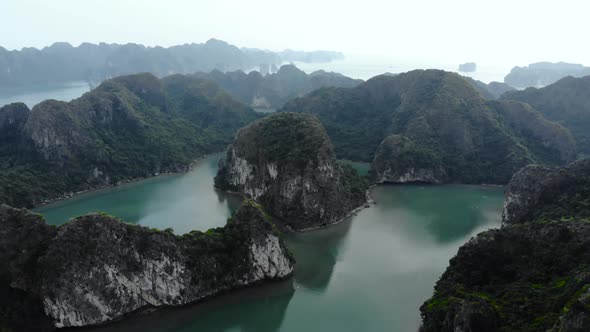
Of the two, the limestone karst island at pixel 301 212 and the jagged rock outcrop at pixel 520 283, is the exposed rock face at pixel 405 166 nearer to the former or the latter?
the limestone karst island at pixel 301 212

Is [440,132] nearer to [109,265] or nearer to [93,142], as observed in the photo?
[93,142]

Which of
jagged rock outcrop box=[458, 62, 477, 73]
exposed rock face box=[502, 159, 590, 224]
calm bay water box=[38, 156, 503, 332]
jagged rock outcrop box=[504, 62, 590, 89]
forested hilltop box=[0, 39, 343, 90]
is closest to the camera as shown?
calm bay water box=[38, 156, 503, 332]

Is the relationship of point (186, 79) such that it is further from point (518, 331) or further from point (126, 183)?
point (518, 331)

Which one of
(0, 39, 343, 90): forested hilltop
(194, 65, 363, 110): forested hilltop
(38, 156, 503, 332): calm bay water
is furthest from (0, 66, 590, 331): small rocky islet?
(0, 39, 343, 90): forested hilltop

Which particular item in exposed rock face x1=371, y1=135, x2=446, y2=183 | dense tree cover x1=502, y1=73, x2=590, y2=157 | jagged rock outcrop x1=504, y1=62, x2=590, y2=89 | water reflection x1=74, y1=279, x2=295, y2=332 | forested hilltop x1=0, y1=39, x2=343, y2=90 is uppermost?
forested hilltop x1=0, y1=39, x2=343, y2=90

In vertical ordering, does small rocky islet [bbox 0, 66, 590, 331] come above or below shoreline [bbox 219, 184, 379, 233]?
above

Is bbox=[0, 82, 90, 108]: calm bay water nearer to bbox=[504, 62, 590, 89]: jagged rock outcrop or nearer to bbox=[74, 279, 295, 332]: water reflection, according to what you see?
bbox=[74, 279, 295, 332]: water reflection

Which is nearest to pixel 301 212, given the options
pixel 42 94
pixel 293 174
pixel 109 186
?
pixel 293 174
